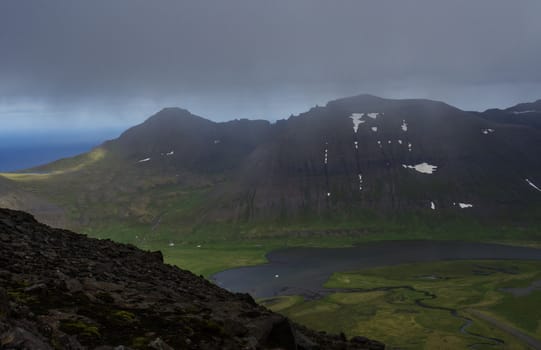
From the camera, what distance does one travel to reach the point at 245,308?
1390 inches

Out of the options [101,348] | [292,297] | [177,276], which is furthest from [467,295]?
[101,348]

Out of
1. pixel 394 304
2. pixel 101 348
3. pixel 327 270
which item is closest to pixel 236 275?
pixel 327 270

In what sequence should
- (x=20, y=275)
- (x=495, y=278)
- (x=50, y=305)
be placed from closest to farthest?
(x=50, y=305) → (x=20, y=275) → (x=495, y=278)

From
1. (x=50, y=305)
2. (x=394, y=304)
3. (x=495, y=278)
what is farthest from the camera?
(x=495, y=278)

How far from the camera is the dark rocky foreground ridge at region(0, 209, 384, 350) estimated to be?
19.5 metres

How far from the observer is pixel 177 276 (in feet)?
153

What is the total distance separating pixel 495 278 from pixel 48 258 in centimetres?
16107

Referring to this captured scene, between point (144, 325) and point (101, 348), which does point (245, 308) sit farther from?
point (101, 348)

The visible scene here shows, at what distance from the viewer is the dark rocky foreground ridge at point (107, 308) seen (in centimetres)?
1948

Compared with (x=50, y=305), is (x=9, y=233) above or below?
above

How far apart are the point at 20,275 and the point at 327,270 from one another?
169318 millimetres

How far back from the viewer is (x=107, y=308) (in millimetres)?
26875

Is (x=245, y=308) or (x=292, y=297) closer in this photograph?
(x=245, y=308)

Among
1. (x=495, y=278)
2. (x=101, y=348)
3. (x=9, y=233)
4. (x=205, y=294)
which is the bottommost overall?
(x=495, y=278)
